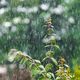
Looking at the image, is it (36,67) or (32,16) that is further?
(32,16)

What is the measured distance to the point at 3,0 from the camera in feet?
18.7

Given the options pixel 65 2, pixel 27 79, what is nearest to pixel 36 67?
pixel 27 79

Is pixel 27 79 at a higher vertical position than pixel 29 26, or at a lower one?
higher

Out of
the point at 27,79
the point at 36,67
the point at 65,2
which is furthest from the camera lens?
the point at 65,2

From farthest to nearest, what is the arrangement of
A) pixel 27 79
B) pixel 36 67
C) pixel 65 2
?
pixel 65 2, pixel 27 79, pixel 36 67

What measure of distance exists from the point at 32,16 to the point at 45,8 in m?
0.23

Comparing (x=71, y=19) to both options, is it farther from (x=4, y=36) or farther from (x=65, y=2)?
(x=4, y=36)

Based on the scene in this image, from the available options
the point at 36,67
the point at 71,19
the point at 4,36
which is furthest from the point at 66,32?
the point at 36,67

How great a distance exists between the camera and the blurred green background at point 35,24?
5.53m

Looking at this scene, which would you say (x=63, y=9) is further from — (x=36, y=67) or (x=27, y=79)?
(x=36, y=67)

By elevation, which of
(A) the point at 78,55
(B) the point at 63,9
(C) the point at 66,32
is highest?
(B) the point at 63,9

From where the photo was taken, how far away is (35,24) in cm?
558

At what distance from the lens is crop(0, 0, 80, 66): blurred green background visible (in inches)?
218

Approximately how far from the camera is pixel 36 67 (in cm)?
267
